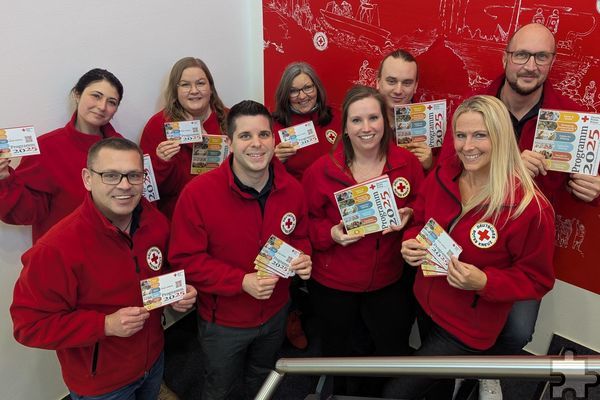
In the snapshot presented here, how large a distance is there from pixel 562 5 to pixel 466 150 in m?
1.15

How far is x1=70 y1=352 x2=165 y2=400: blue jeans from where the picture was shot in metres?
2.16

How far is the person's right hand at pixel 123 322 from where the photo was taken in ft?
6.42

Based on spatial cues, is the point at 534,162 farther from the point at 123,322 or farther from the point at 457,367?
the point at 123,322

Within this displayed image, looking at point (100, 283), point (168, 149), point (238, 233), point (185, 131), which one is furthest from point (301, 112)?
point (100, 283)

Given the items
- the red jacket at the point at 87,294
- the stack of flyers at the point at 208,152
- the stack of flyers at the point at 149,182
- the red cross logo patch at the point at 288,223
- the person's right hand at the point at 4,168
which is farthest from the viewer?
the stack of flyers at the point at 208,152

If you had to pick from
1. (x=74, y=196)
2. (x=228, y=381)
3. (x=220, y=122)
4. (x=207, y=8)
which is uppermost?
(x=207, y=8)

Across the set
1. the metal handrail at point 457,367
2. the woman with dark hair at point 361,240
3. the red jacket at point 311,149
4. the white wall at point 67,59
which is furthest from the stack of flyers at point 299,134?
the metal handrail at point 457,367

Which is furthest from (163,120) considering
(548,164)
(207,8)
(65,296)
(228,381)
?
(548,164)

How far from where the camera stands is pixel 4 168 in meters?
2.30

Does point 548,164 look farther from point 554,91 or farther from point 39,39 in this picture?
point 39,39

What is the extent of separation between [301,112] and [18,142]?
1709 millimetres

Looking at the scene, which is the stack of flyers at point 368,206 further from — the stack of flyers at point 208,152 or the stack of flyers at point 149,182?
the stack of flyers at point 149,182

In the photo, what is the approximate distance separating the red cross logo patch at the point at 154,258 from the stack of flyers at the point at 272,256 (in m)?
0.47

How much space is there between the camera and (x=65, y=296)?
1.91 metres
